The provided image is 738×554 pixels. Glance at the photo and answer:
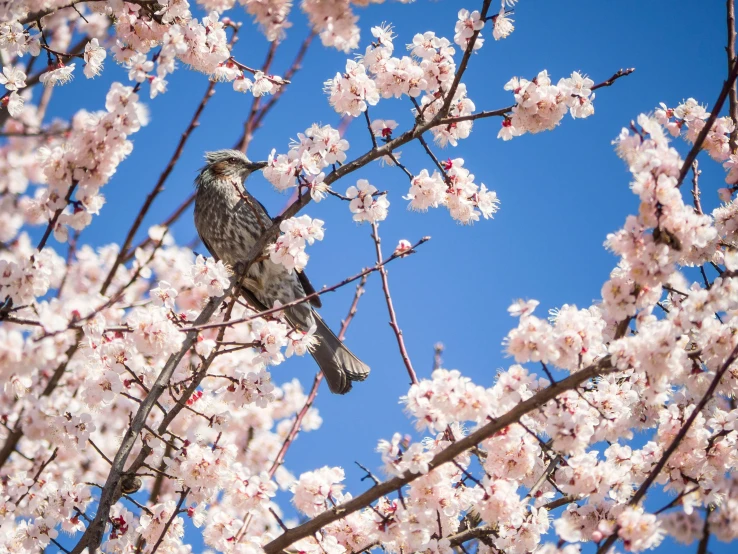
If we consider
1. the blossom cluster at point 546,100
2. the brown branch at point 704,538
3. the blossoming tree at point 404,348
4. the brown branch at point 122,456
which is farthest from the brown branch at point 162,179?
the brown branch at point 704,538

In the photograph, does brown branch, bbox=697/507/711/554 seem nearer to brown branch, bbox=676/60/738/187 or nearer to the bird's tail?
brown branch, bbox=676/60/738/187

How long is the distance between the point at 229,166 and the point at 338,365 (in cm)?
201

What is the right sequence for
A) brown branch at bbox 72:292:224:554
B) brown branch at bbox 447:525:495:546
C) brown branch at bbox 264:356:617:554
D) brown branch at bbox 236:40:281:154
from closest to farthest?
brown branch at bbox 264:356:617:554 → brown branch at bbox 72:292:224:554 → brown branch at bbox 447:525:495:546 → brown branch at bbox 236:40:281:154

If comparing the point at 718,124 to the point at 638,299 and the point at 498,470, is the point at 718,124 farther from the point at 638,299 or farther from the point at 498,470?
the point at 498,470

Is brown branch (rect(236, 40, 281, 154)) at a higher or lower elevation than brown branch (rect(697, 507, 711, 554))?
higher

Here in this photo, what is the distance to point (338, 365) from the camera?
4.39 m

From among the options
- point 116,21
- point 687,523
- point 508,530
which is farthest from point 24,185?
point 687,523

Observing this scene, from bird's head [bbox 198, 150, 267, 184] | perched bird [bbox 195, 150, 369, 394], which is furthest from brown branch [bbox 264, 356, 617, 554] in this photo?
bird's head [bbox 198, 150, 267, 184]

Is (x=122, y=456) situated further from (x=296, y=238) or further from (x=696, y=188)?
(x=696, y=188)

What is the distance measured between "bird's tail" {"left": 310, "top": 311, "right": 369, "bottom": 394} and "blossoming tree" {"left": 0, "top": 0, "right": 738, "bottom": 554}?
2.98 ft

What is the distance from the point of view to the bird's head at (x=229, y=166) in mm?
5285

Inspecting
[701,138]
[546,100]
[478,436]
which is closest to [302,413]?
[478,436]

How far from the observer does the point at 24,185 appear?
6285 mm

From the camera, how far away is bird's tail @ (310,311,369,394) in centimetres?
440
